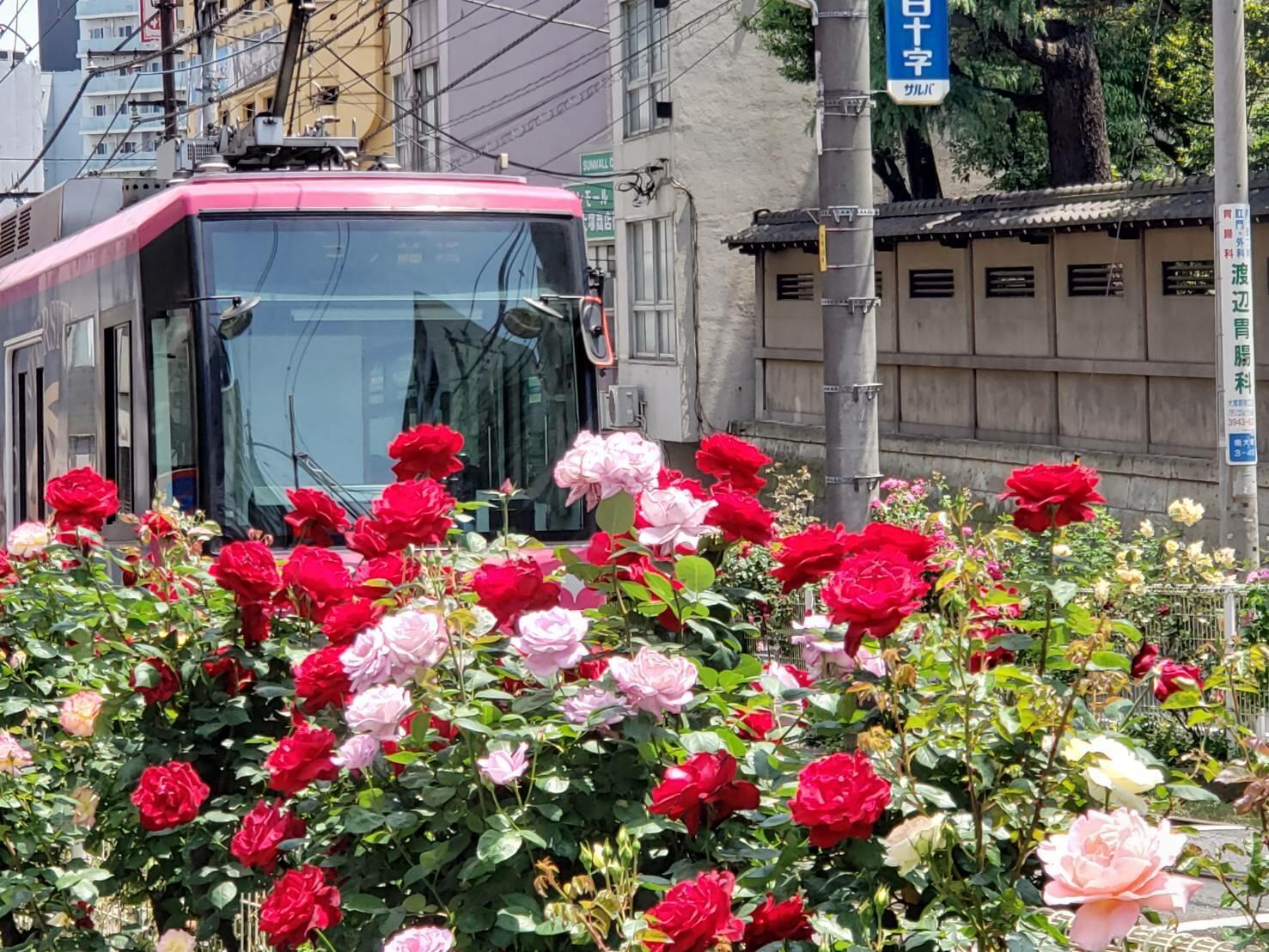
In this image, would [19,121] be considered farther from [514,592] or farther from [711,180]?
[514,592]

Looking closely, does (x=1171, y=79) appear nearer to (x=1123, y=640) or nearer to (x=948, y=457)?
(x=948, y=457)

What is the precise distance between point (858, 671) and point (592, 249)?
32.1 meters

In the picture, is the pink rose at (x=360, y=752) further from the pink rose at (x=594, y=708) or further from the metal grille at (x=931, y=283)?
the metal grille at (x=931, y=283)

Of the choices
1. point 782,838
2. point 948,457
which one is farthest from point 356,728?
point 948,457

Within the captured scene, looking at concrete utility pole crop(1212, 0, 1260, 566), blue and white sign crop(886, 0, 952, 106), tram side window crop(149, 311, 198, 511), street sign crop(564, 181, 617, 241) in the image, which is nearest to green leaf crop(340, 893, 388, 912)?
tram side window crop(149, 311, 198, 511)

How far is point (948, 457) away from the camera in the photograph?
78.1 feet

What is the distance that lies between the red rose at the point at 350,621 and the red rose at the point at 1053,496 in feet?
4.59

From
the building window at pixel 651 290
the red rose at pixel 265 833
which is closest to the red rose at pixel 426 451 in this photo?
the red rose at pixel 265 833

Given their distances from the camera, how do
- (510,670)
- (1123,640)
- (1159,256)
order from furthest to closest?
(1159,256), (510,670), (1123,640)

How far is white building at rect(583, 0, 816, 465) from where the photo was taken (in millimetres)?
30531

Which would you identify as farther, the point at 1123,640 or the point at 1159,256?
→ the point at 1159,256

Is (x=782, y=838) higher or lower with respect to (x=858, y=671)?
lower

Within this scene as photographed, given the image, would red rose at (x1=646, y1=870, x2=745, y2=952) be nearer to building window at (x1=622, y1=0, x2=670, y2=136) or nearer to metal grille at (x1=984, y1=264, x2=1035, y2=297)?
metal grille at (x1=984, y1=264, x2=1035, y2=297)

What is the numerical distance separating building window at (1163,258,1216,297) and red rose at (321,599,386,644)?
16541 mm
